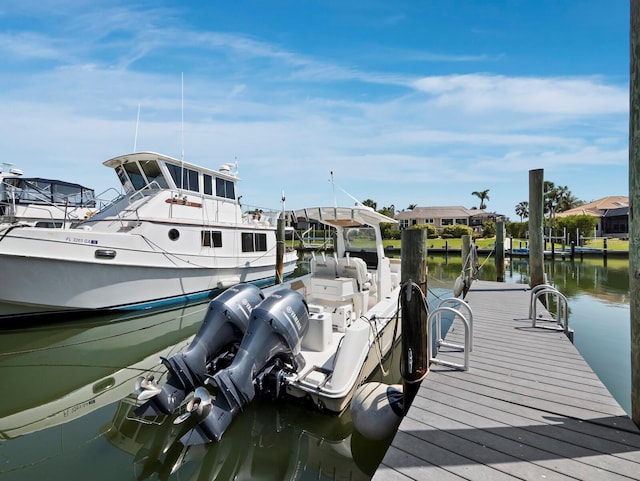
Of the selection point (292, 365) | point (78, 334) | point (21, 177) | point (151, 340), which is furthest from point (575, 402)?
point (21, 177)

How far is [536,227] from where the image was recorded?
8.87 meters

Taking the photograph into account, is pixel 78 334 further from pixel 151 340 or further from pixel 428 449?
pixel 428 449

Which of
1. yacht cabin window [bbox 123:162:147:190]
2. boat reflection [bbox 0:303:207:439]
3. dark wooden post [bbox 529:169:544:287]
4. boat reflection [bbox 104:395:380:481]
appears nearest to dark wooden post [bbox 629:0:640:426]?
boat reflection [bbox 104:395:380:481]

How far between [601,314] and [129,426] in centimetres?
1216

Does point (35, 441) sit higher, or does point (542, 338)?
point (542, 338)

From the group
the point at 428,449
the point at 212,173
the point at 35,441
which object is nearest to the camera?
the point at 428,449

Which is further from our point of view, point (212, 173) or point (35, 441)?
point (212, 173)

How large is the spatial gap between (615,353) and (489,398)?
5481 millimetres

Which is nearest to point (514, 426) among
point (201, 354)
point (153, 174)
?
point (201, 354)

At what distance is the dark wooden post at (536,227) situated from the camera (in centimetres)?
871

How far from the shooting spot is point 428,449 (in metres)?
2.69

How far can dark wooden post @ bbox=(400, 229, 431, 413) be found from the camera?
156 inches

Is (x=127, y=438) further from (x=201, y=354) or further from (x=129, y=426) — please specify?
(x=201, y=354)

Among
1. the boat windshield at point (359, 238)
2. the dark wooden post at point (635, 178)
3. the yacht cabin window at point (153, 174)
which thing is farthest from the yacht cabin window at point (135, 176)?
the dark wooden post at point (635, 178)
